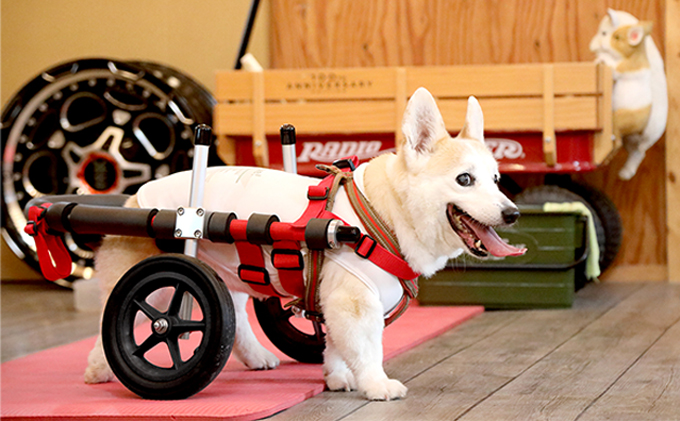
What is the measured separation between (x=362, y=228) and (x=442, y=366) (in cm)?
63

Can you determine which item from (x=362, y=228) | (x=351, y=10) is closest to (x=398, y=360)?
(x=362, y=228)

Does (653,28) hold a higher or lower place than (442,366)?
higher

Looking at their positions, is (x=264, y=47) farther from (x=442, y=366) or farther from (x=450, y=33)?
(x=442, y=366)

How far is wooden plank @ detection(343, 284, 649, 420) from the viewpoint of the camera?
6.01 ft

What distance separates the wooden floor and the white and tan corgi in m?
0.78

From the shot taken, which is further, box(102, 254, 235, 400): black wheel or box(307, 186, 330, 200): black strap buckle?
box(307, 186, 330, 200): black strap buckle

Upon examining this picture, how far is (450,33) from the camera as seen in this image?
4.52m

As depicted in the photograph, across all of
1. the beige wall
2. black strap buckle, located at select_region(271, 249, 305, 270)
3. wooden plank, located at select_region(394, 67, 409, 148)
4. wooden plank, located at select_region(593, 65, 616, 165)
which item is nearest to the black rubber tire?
wooden plank, located at select_region(593, 65, 616, 165)

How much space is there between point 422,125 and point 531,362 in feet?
2.88

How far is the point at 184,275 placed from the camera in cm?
190

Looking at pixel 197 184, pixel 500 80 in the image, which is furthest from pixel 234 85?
pixel 197 184

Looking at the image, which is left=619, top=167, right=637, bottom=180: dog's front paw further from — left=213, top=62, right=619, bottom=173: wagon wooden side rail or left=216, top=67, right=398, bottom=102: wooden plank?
left=216, top=67, right=398, bottom=102: wooden plank

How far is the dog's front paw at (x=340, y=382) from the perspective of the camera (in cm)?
205

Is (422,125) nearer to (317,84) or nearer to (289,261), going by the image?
(289,261)
